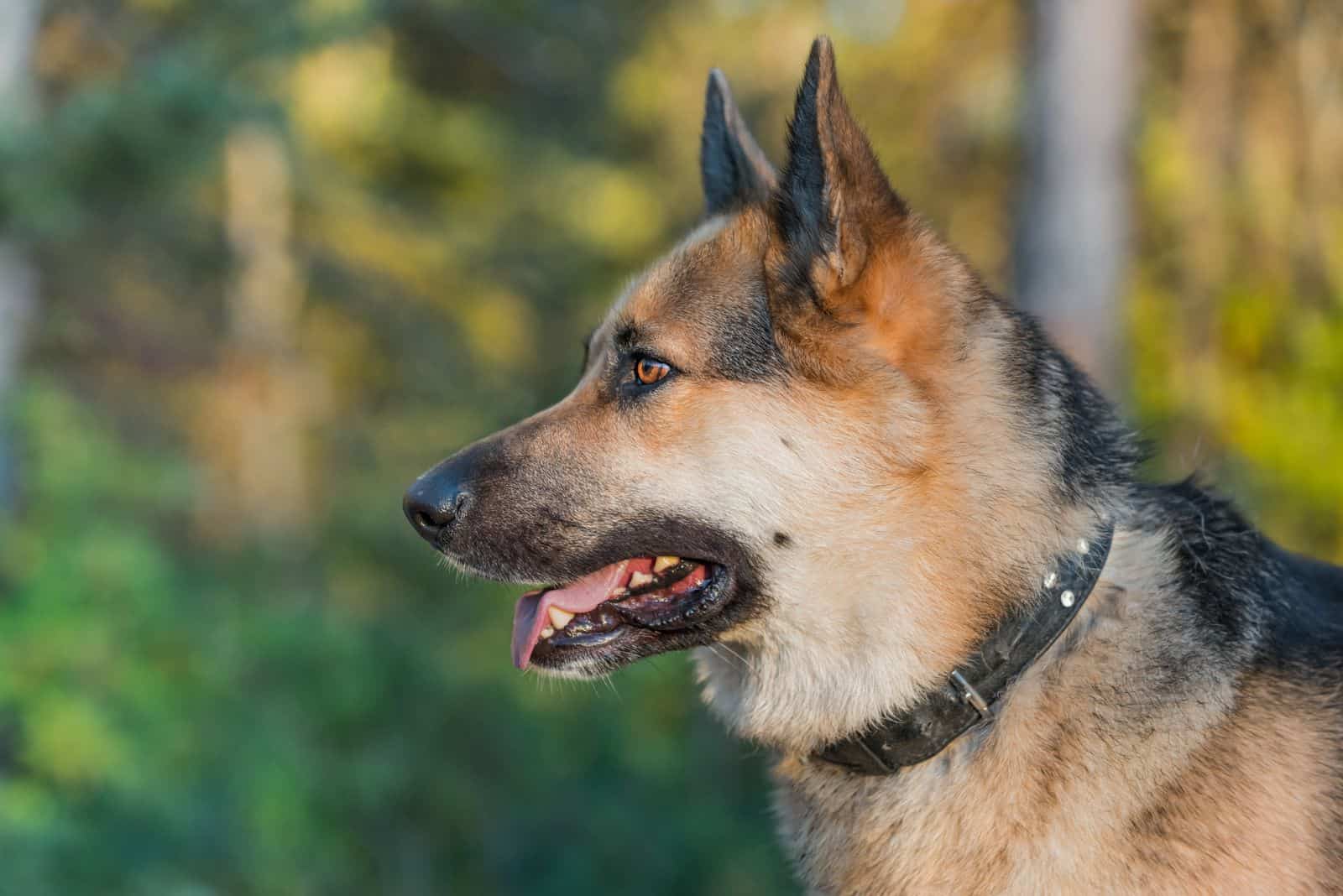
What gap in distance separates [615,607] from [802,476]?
1.85ft

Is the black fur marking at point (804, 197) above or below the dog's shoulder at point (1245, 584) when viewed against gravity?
above

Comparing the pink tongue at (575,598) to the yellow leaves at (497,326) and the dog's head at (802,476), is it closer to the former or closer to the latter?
the dog's head at (802,476)

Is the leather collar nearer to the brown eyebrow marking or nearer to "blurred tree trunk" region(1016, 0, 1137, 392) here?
the brown eyebrow marking

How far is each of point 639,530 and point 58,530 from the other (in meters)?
5.56

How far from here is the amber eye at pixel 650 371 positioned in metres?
2.80

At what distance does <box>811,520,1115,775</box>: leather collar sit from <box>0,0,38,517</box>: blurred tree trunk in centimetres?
595

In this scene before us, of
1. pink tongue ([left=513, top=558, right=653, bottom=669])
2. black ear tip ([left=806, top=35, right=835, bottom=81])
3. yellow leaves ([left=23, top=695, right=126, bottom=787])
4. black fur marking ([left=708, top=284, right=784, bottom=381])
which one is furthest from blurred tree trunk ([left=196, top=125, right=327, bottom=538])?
black ear tip ([left=806, top=35, right=835, bottom=81])

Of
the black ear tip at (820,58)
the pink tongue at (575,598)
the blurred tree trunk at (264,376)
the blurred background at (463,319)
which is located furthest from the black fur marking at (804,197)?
the blurred tree trunk at (264,376)

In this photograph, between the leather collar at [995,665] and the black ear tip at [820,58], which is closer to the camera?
the black ear tip at [820,58]

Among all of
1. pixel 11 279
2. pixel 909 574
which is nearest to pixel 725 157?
pixel 909 574

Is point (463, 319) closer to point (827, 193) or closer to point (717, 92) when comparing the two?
point (717, 92)

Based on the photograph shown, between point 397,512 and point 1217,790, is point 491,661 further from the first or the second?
point 1217,790

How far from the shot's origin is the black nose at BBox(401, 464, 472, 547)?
2.80 metres

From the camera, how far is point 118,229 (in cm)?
838
